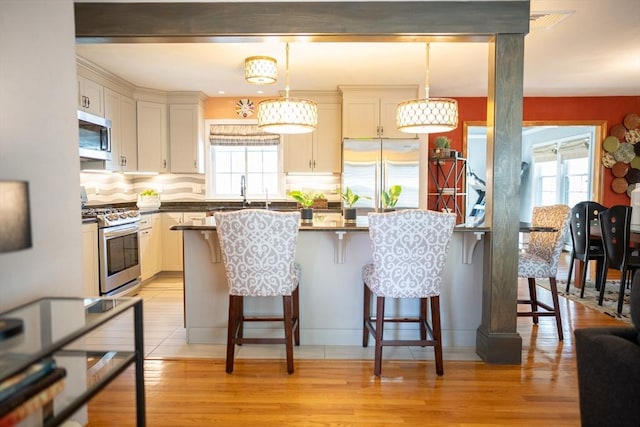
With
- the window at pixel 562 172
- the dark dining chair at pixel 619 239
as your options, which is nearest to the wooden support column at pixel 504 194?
the dark dining chair at pixel 619 239

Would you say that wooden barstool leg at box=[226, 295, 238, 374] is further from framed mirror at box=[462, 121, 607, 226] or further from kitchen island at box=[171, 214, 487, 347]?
framed mirror at box=[462, 121, 607, 226]

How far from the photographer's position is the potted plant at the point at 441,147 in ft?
18.5

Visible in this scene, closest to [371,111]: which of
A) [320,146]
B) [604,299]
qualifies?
[320,146]

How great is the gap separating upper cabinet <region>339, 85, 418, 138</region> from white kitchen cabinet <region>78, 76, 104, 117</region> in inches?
113

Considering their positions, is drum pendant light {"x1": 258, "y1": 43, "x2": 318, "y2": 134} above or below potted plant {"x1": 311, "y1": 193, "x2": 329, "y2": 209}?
above

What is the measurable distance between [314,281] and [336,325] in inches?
14.4

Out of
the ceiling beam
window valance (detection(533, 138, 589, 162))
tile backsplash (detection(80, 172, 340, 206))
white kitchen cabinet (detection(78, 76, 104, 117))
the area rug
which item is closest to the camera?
the ceiling beam

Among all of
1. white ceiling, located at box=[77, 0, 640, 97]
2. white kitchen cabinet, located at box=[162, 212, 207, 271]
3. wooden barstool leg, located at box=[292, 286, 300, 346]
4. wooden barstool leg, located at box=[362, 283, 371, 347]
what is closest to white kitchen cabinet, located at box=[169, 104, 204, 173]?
white ceiling, located at box=[77, 0, 640, 97]

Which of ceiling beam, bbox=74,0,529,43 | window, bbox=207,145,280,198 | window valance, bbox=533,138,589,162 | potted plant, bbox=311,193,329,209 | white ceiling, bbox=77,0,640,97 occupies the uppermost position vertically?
white ceiling, bbox=77,0,640,97

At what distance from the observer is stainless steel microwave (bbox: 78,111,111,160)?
4172mm

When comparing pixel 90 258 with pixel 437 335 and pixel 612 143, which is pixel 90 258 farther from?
pixel 612 143

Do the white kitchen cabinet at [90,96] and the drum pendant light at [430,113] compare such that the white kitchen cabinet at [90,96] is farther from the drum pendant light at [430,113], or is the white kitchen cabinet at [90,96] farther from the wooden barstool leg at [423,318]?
the wooden barstool leg at [423,318]

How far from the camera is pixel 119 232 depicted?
4395 millimetres

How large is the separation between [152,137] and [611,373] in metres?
5.57
